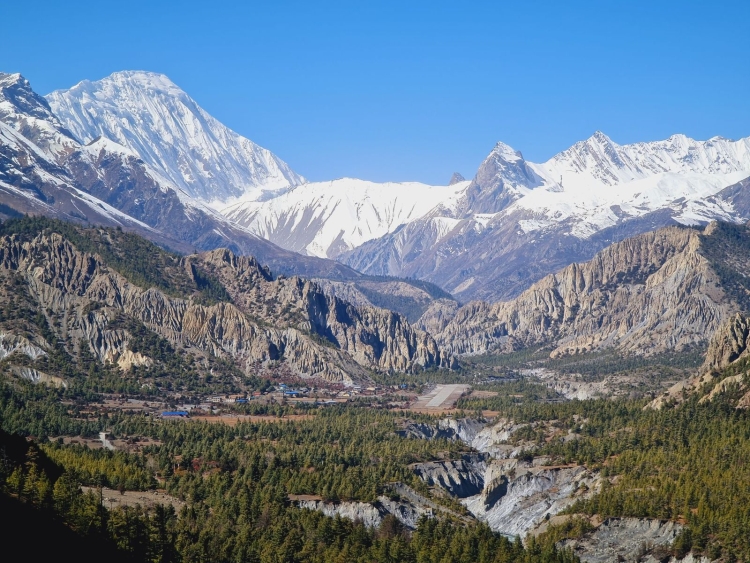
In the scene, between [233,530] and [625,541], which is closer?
[233,530]

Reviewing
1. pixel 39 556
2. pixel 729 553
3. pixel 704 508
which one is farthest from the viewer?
pixel 704 508

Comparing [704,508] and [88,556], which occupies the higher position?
[704,508]

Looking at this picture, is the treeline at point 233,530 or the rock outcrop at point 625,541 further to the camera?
the rock outcrop at point 625,541

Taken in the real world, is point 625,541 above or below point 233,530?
above

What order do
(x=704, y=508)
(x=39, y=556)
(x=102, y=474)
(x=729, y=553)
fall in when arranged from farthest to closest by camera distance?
1. (x=102, y=474)
2. (x=704, y=508)
3. (x=729, y=553)
4. (x=39, y=556)

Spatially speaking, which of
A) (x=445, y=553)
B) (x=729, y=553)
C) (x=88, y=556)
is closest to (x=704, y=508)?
(x=729, y=553)

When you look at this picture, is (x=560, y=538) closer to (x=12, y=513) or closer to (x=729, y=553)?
(x=729, y=553)

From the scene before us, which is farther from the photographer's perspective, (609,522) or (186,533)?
(609,522)

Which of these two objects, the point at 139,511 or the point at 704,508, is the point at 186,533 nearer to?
the point at 139,511

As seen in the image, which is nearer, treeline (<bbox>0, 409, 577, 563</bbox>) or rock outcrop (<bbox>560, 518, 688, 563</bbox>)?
treeline (<bbox>0, 409, 577, 563</bbox>)
